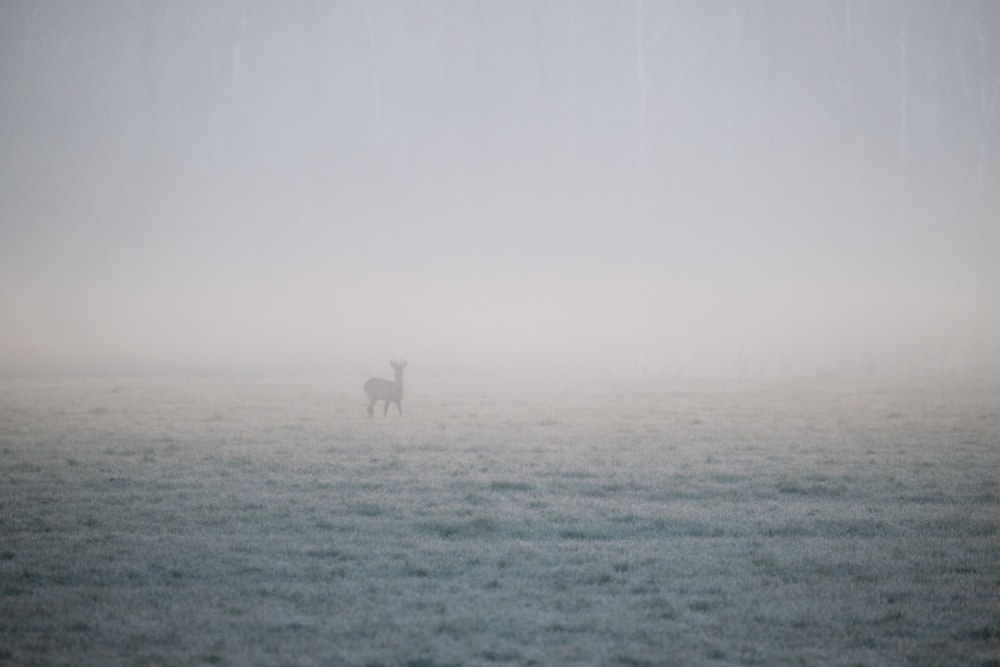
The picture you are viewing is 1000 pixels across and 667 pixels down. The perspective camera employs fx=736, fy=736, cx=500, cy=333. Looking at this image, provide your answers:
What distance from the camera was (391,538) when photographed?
12.7 metres

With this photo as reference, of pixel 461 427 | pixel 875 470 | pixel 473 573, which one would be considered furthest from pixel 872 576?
pixel 461 427

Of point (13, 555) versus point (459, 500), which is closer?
point (13, 555)

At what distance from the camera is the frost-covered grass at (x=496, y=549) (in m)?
8.45

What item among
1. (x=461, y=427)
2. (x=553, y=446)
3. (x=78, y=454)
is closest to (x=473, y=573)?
(x=553, y=446)

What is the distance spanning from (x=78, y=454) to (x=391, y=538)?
1374 cm

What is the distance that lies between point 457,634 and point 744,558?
17.9 ft

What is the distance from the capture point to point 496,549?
39.7ft

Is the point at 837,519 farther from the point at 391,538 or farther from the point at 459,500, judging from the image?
the point at 391,538

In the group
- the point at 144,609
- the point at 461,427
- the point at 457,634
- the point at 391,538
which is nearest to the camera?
the point at 457,634

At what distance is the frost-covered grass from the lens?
845 cm

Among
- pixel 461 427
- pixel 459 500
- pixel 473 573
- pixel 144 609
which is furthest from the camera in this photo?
pixel 461 427

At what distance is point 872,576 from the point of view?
11.0 meters

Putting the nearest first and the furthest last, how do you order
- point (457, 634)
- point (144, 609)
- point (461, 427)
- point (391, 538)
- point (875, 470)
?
point (457, 634)
point (144, 609)
point (391, 538)
point (875, 470)
point (461, 427)

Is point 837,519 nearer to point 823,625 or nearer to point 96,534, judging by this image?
point 823,625
